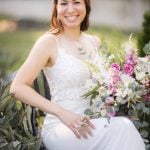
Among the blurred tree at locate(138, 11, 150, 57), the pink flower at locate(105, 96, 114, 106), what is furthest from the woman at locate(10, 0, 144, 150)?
the blurred tree at locate(138, 11, 150, 57)

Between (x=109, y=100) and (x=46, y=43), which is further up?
(x=46, y=43)

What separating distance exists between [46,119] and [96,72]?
0.50 metres

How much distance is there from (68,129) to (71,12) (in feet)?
2.66

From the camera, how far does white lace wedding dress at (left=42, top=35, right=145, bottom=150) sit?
3658mm

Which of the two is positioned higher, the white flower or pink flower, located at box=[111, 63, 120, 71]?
pink flower, located at box=[111, 63, 120, 71]

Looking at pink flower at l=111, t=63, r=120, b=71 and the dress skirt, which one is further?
pink flower at l=111, t=63, r=120, b=71

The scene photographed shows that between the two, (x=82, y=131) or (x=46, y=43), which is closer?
(x=82, y=131)

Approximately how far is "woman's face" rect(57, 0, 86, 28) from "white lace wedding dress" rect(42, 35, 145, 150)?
0.20m

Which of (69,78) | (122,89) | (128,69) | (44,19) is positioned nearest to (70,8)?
(69,78)

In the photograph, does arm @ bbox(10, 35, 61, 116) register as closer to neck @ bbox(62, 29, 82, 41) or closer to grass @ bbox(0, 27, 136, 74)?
neck @ bbox(62, 29, 82, 41)

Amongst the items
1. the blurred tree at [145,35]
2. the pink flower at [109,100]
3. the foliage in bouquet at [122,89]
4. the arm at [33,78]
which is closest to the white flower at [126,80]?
the foliage in bouquet at [122,89]

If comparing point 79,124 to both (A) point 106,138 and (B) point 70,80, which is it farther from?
(B) point 70,80

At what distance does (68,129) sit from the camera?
3836mm

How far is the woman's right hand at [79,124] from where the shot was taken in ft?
12.2
